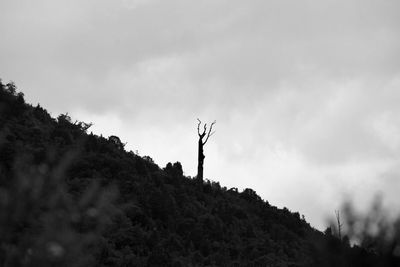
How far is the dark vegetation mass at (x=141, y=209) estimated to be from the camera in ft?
49.8

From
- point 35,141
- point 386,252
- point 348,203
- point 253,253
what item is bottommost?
point 386,252

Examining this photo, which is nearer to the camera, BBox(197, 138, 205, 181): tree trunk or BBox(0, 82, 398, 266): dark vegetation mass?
BBox(0, 82, 398, 266): dark vegetation mass

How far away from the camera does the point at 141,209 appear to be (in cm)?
1902

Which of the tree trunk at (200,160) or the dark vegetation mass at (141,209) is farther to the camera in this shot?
the tree trunk at (200,160)

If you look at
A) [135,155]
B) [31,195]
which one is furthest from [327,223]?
[135,155]

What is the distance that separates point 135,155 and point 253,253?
8.26 m

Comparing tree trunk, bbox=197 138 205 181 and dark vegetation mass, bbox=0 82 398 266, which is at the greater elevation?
tree trunk, bbox=197 138 205 181

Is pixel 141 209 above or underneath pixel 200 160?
underneath

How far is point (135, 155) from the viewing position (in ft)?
84.9

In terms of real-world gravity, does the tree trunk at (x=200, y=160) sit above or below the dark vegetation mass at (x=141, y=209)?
above

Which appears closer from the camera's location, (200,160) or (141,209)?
(141,209)

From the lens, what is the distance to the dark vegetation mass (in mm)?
15172

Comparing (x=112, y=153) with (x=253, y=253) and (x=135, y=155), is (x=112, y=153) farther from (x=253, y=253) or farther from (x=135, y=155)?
(x=253, y=253)

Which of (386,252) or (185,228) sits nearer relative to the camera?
(386,252)
